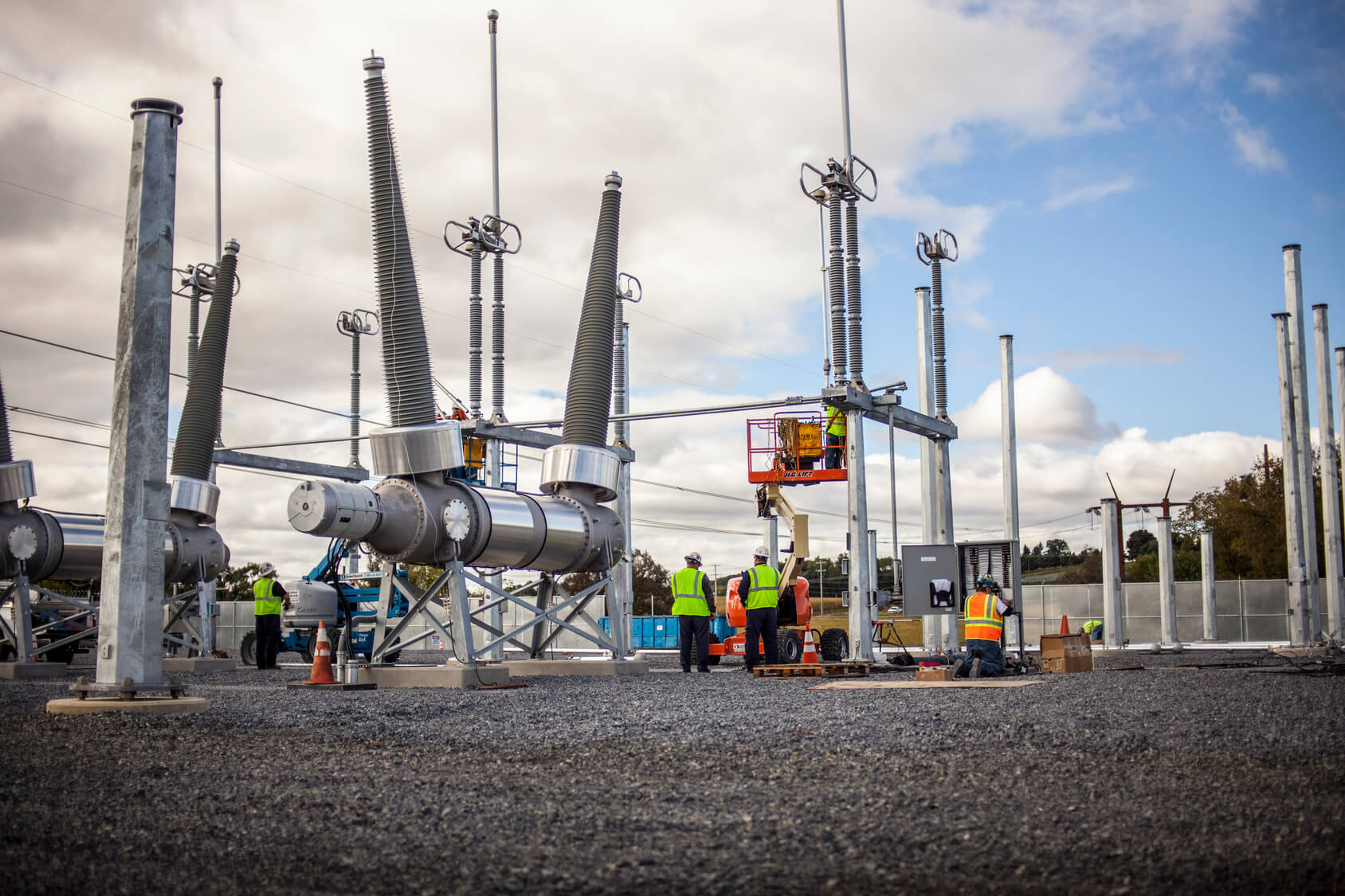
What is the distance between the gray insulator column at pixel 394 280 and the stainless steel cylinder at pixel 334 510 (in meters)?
1.41

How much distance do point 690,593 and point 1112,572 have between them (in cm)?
1238

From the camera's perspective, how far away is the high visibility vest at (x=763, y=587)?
1773 centimetres

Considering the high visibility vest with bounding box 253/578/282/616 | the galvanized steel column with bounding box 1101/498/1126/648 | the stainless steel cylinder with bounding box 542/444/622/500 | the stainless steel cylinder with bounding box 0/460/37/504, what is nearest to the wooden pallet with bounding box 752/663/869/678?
the stainless steel cylinder with bounding box 542/444/622/500

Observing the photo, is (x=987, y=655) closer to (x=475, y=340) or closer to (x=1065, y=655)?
(x=1065, y=655)

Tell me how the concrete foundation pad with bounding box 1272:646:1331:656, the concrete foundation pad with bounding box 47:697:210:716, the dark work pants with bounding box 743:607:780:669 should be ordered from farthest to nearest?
the concrete foundation pad with bounding box 1272:646:1331:656 < the dark work pants with bounding box 743:607:780:669 < the concrete foundation pad with bounding box 47:697:210:716

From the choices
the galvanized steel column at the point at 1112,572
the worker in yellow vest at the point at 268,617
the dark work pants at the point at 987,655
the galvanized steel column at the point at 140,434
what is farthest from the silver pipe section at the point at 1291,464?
the galvanized steel column at the point at 140,434

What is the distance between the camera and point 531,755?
762cm

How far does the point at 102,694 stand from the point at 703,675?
A: 8.91 meters

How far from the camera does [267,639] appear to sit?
21.3m

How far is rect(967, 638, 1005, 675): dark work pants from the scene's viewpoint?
15.3m

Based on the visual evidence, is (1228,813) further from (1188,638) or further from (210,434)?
(1188,638)

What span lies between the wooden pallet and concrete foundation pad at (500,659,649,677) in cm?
258

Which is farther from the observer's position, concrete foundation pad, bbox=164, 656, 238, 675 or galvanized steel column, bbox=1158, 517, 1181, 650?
galvanized steel column, bbox=1158, 517, 1181, 650

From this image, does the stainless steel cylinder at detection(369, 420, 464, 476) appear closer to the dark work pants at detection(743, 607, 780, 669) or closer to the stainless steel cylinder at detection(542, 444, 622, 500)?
the stainless steel cylinder at detection(542, 444, 622, 500)
